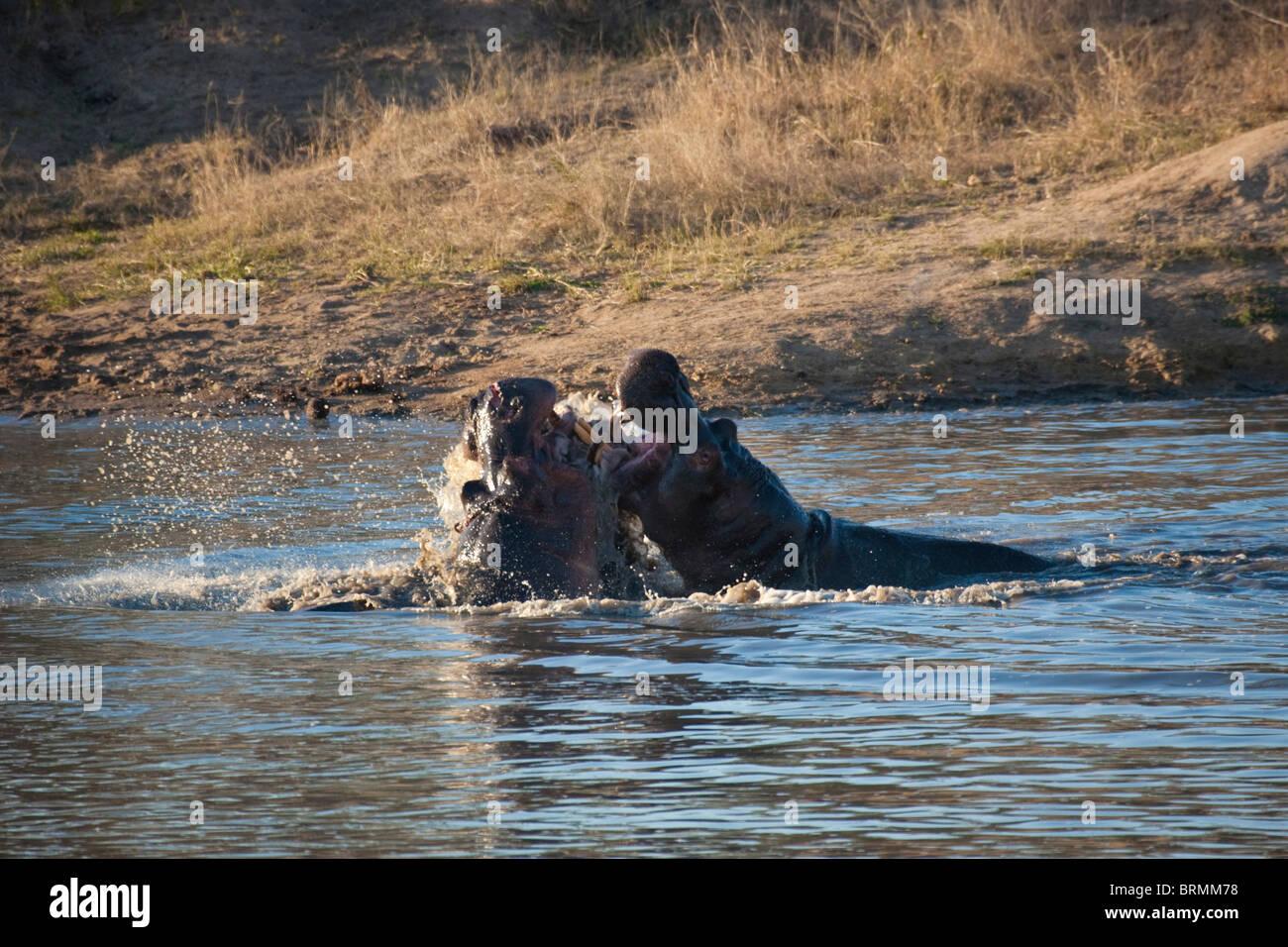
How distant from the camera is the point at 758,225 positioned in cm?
1342

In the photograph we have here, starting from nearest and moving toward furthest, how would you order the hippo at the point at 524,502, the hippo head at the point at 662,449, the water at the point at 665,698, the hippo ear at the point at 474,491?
the water at the point at 665,698 → the hippo head at the point at 662,449 → the hippo at the point at 524,502 → the hippo ear at the point at 474,491

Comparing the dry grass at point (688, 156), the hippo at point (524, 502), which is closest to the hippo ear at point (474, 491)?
the hippo at point (524, 502)

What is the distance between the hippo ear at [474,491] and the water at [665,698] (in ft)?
1.49

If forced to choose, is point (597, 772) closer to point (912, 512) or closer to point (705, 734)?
point (705, 734)

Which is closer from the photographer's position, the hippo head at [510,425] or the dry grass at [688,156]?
the hippo head at [510,425]

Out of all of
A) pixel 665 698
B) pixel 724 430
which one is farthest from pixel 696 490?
pixel 665 698

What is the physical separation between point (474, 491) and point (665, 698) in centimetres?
108

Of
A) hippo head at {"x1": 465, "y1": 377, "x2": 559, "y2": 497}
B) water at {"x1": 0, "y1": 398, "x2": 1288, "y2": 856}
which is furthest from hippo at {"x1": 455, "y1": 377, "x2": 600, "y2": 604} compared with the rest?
water at {"x1": 0, "y1": 398, "x2": 1288, "y2": 856}

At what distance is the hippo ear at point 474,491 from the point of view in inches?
208

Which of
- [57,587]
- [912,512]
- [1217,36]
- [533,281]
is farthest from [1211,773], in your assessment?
[1217,36]

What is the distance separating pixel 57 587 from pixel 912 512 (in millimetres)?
3531

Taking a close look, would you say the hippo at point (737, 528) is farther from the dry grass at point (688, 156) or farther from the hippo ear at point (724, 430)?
the dry grass at point (688, 156)

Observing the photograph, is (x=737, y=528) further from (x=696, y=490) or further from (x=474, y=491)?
(x=474, y=491)

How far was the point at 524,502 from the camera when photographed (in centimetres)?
525
